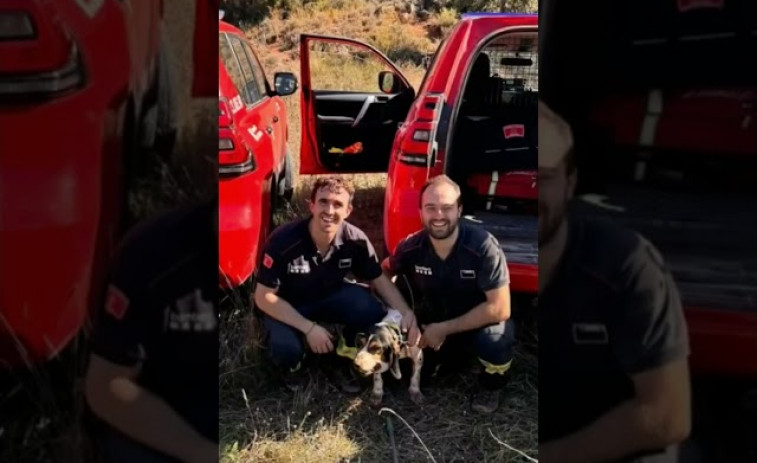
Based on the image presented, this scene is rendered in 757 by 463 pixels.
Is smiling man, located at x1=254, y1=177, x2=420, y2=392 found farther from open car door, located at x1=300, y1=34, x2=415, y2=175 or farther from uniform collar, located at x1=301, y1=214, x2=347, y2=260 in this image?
open car door, located at x1=300, y1=34, x2=415, y2=175

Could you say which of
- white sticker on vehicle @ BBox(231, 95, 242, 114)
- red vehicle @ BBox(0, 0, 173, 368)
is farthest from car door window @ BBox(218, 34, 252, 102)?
red vehicle @ BBox(0, 0, 173, 368)

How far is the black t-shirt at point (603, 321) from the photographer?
1.61m

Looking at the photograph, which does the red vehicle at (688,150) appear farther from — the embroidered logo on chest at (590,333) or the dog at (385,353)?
the dog at (385,353)

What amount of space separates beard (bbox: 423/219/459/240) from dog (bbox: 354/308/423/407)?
0.39m

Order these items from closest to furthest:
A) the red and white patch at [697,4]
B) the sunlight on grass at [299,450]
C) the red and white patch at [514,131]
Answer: the red and white patch at [697,4] → the sunlight on grass at [299,450] → the red and white patch at [514,131]

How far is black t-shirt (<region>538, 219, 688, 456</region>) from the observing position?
63.2 inches

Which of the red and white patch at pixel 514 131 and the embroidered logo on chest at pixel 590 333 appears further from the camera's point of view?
the red and white patch at pixel 514 131

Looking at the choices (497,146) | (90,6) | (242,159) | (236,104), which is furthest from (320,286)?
(90,6)

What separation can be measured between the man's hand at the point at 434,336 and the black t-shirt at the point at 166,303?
1995 millimetres

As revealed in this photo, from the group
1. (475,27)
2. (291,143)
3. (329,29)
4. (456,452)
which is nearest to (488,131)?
(475,27)

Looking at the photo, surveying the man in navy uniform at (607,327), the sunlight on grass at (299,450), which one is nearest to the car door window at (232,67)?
the sunlight on grass at (299,450)

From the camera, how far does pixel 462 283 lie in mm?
3701

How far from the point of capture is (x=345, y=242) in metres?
3.77

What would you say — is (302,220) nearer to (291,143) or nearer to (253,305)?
(253,305)
